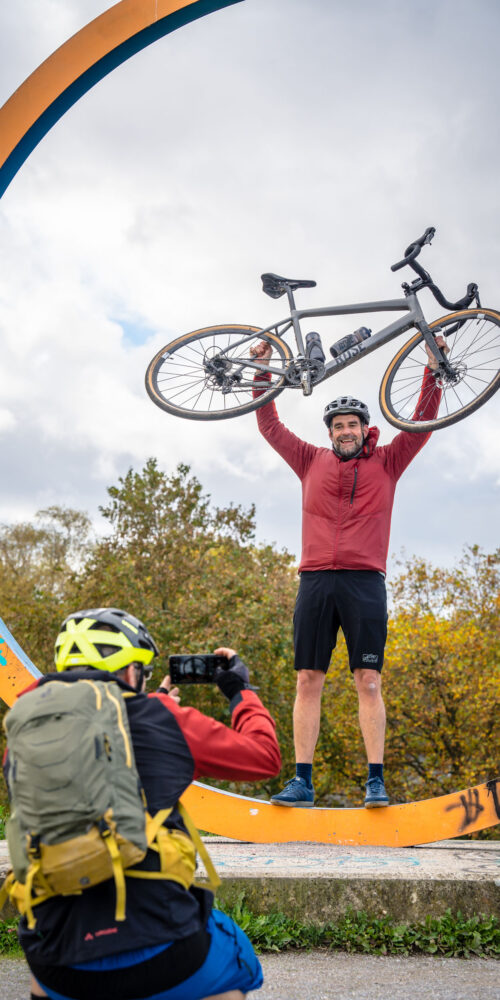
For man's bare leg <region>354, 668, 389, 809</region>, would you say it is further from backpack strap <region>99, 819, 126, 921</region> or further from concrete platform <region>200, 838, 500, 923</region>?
backpack strap <region>99, 819, 126, 921</region>

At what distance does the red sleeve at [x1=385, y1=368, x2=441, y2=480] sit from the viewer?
205 inches

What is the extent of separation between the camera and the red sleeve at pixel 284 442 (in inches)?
217

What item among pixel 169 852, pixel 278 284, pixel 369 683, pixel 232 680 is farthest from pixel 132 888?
pixel 278 284

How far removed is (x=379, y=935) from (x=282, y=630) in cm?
1116

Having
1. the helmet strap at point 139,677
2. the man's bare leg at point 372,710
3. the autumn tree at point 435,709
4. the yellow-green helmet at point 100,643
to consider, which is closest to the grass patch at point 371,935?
the man's bare leg at point 372,710

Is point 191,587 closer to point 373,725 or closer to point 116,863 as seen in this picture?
point 373,725

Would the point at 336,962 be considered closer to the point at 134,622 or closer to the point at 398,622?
the point at 134,622

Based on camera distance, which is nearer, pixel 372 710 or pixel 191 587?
pixel 372 710

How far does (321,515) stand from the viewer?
5219 mm

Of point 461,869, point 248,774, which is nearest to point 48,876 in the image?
point 248,774

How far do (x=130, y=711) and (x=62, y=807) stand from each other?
1.09ft

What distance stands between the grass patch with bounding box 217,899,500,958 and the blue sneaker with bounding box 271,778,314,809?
1.19 meters

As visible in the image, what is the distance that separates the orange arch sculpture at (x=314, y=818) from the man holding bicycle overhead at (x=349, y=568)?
123mm

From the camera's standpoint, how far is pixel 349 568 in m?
5.05
